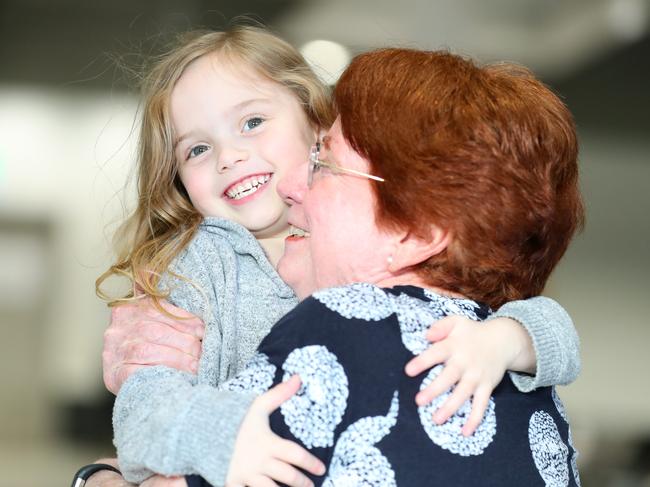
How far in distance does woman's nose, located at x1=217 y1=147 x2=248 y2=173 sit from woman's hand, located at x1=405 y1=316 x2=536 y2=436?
0.74 metres

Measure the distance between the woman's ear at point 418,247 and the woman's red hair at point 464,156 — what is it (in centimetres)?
1

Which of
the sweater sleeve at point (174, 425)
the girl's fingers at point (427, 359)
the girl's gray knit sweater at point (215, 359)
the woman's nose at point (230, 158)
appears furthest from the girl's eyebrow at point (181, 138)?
the girl's fingers at point (427, 359)

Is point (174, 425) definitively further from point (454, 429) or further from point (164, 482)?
point (454, 429)

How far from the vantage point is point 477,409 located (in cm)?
150

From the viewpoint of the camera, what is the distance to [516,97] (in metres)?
1.66

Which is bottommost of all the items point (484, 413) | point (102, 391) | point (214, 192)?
point (102, 391)

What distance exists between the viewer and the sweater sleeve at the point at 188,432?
53.8 inches

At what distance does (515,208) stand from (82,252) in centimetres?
440

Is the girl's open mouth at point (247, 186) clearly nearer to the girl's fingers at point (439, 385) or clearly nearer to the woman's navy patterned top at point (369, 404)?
the woman's navy patterned top at point (369, 404)

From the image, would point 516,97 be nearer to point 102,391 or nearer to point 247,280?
point 247,280

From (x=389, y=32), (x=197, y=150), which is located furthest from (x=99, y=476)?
(x=389, y=32)

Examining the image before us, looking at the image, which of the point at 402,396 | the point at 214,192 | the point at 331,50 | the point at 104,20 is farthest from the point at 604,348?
the point at 402,396

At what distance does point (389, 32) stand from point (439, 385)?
14.2 ft

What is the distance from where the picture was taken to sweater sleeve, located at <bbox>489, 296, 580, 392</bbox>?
63.2 inches
